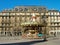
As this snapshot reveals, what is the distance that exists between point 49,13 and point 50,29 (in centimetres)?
1193

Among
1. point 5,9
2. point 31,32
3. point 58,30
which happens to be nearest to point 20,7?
point 5,9

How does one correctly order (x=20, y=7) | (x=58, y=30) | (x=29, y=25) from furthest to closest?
(x=20, y=7)
(x=58, y=30)
(x=29, y=25)

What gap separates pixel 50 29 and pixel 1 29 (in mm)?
31914

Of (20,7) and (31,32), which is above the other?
(20,7)

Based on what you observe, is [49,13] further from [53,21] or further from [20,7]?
[20,7]

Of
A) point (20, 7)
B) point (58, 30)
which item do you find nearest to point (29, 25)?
point (58, 30)

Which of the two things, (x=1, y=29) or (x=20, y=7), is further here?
(x=20, y=7)

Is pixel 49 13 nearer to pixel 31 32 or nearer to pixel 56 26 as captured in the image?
pixel 56 26

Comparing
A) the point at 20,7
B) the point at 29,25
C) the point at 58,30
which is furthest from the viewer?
the point at 20,7

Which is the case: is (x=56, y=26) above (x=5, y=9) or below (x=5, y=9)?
below

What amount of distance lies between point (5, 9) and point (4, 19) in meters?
9.77

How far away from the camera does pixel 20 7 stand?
135 meters

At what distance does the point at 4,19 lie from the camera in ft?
427

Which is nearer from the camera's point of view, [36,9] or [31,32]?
[31,32]
